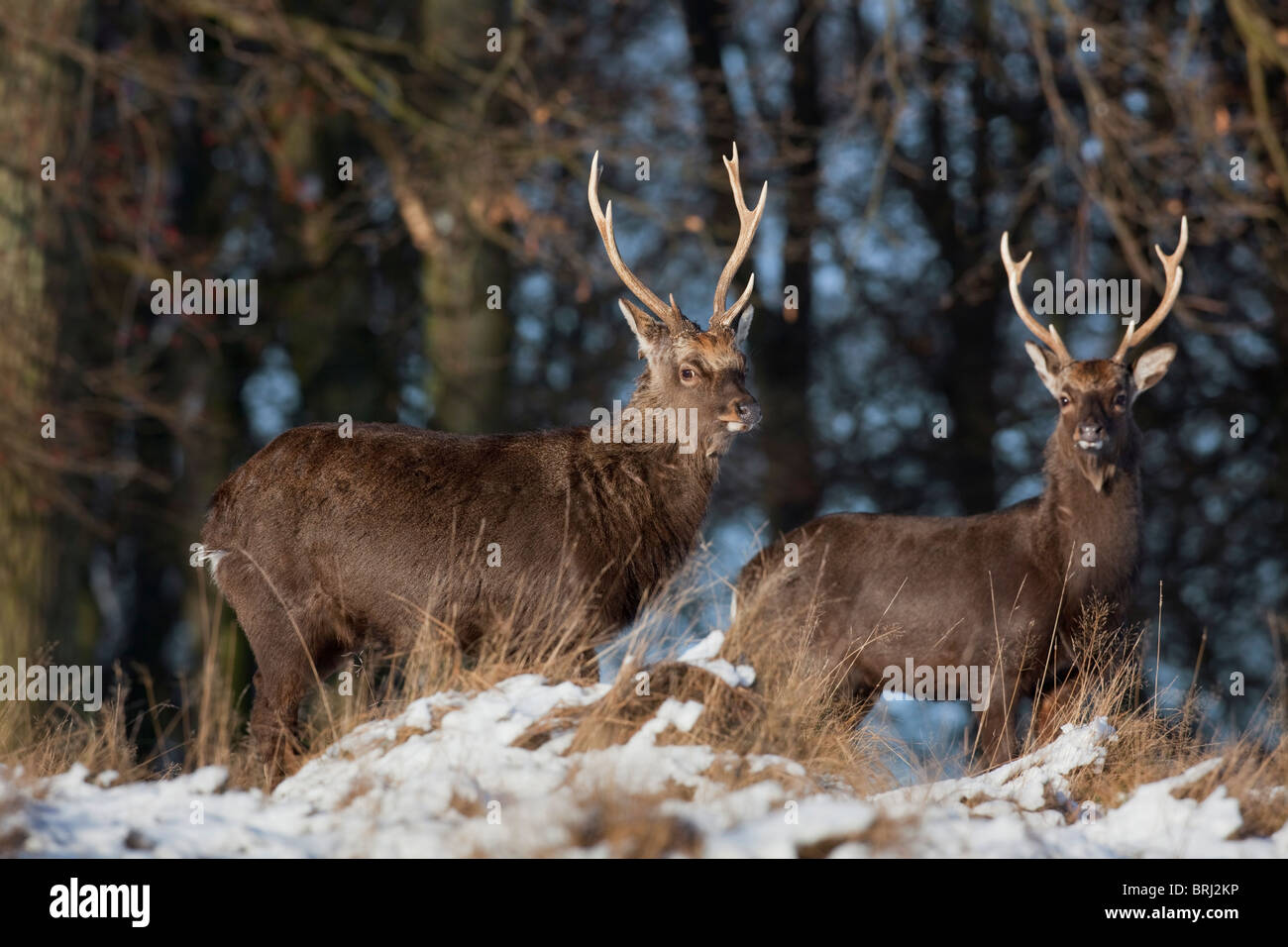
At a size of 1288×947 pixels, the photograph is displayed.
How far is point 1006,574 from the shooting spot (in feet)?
29.4

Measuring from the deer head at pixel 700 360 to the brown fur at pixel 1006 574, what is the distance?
1040 millimetres

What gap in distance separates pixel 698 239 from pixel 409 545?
33.1 ft

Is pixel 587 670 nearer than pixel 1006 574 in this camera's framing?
Yes

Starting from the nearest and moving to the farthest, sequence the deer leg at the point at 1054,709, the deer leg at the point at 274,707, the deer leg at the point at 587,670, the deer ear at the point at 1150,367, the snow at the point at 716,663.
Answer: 1. the snow at the point at 716,663
2. the deer leg at the point at 587,670
3. the deer leg at the point at 274,707
4. the deer leg at the point at 1054,709
5. the deer ear at the point at 1150,367

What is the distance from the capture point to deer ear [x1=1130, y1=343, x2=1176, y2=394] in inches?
359

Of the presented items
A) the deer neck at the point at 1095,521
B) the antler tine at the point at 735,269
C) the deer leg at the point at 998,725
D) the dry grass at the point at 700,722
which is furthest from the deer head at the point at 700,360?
the deer neck at the point at 1095,521

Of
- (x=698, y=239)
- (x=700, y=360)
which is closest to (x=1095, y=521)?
(x=700, y=360)

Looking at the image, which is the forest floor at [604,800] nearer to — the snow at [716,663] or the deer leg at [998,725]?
the snow at [716,663]

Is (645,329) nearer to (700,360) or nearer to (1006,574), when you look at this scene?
(700,360)

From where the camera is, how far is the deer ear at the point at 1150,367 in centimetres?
912
